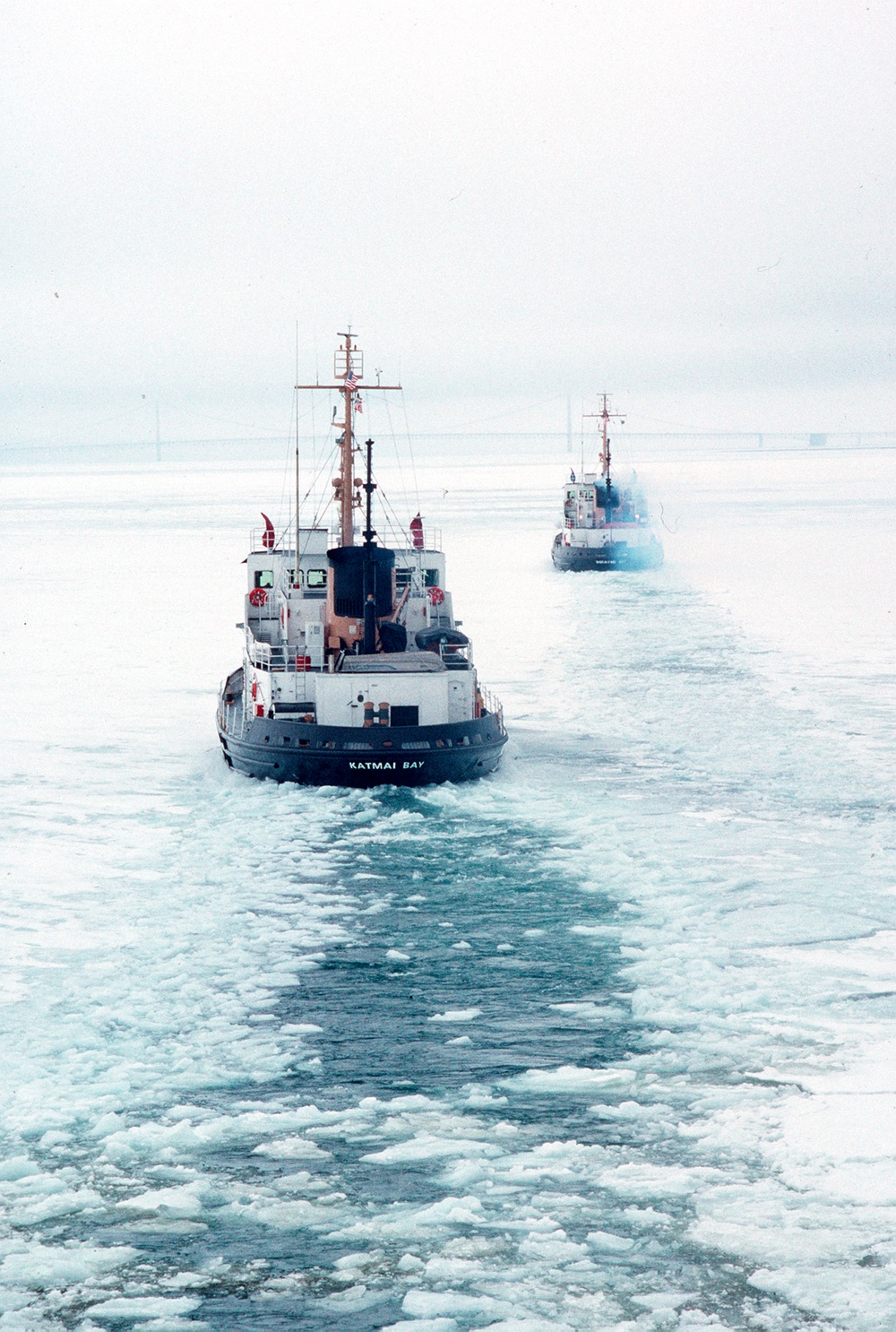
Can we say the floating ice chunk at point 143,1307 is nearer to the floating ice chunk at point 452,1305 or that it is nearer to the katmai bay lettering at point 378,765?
the floating ice chunk at point 452,1305

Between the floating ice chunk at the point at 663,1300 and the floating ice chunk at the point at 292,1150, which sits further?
the floating ice chunk at the point at 292,1150

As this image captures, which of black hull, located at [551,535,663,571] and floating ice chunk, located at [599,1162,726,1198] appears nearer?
floating ice chunk, located at [599,1162,726,1198]

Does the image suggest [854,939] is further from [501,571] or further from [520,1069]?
[501,571]

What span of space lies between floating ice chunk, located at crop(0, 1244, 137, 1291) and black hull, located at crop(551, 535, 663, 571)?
219 feet

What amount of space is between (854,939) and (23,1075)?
35.4ft

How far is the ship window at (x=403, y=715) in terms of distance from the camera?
27938 millimetres

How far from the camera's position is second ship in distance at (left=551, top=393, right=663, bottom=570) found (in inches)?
3016

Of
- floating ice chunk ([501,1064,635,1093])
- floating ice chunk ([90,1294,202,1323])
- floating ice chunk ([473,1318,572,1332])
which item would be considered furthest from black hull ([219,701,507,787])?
floating ice chunk ([473,1318,572,1332])

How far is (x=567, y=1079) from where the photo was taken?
14203 mm

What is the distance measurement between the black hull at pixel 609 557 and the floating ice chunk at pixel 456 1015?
61261 millimetres

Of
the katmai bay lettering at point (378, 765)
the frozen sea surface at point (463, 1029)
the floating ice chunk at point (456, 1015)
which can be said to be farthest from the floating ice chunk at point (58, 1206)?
the katmai bay lettering at point (378, 765)

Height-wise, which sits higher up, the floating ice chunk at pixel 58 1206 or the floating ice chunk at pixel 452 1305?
the floating ice chunk at pixel 58 1206

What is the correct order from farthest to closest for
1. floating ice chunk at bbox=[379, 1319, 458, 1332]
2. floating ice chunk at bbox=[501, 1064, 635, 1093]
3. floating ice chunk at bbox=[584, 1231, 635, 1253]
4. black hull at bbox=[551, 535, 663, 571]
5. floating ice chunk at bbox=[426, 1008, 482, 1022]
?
black hull at bbox=[551, 535, 663, 571]
floating ice chunk at bbox=[426, 1008, 482, 1022]
floating ice chunk at bbox=[501, 1064, 635, 1093]
floating ice chunk at bbox=[584, 1231, 635, 1253]
floating ice chunk at bbox=[379, 1319, 458, 1332]

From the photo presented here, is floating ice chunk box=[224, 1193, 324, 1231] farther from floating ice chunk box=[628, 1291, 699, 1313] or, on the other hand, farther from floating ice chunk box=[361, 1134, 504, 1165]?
floating ice chunk box=[628, 1291, 699, 1313]
